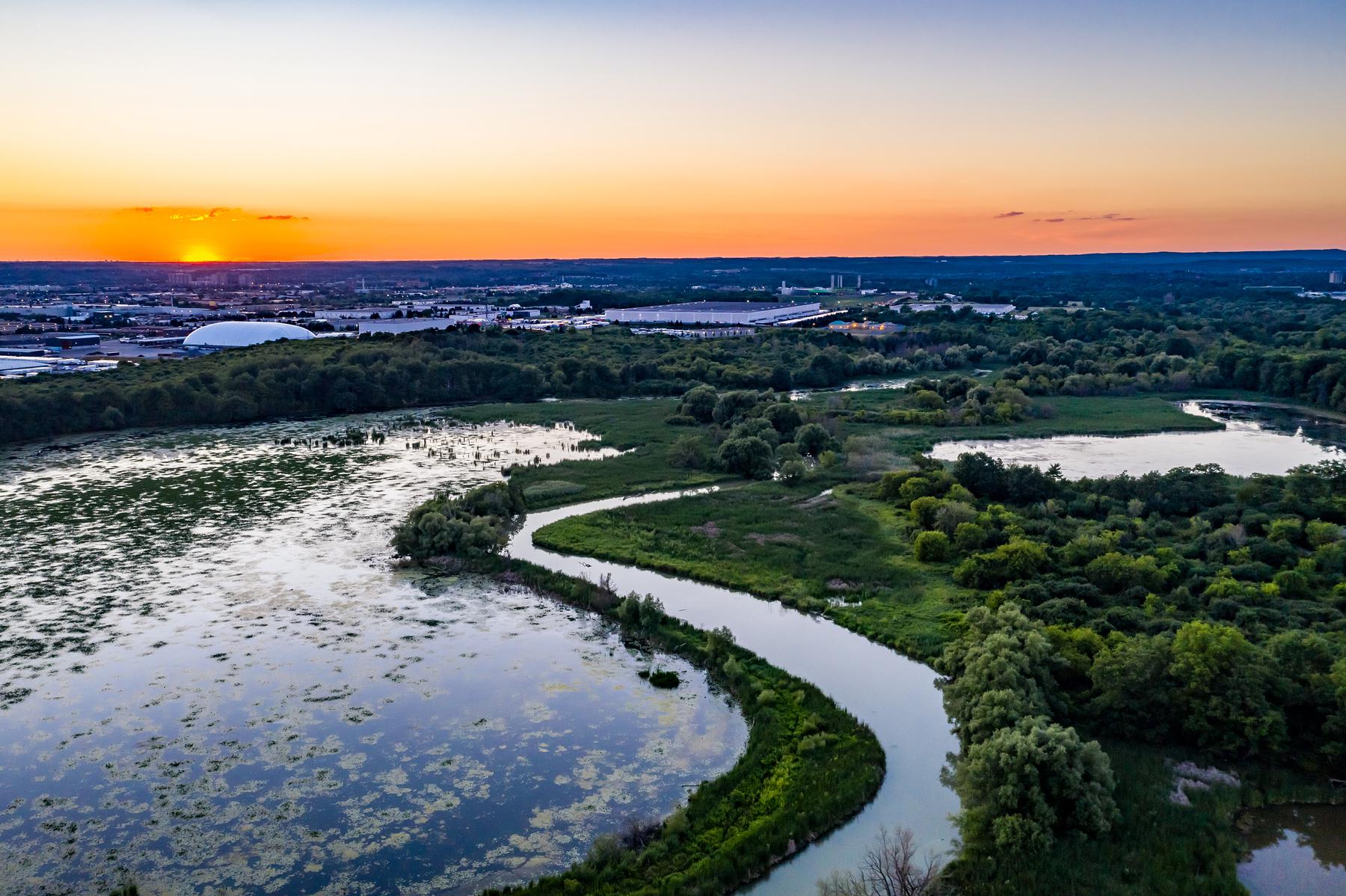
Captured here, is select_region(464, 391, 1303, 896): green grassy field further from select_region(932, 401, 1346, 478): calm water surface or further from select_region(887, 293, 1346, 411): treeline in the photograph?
select_region(887, 293, 1346, 411): treeline

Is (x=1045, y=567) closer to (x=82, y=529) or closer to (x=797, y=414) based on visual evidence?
(x=797, y=414)

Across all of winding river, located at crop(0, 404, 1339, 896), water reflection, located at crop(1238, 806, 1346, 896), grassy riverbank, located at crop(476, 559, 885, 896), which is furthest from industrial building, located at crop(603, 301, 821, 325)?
water reflection, located at crop(1238, 806, 1346, 896)

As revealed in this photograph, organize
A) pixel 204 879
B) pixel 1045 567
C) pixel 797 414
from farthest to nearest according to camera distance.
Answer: pixel 797 414, pixel 1045 567, pixel 204 879

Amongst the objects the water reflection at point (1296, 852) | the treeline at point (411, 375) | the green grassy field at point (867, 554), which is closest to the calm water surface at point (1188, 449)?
the green grassy field at point (867, 554)

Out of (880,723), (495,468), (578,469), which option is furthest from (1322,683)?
(495,468)

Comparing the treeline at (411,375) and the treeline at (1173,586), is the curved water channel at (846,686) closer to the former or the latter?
the treeline at (1173,586)
